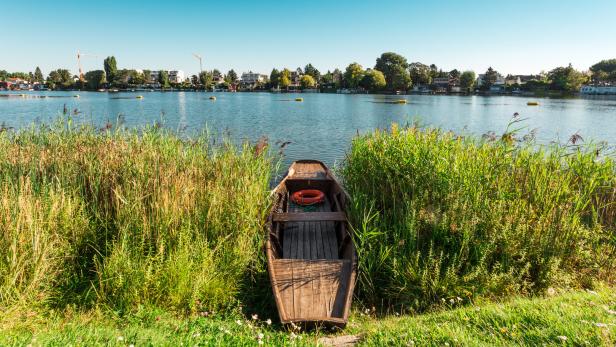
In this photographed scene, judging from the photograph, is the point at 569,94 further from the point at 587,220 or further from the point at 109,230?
the point at 109,230

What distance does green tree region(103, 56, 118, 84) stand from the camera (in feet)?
504

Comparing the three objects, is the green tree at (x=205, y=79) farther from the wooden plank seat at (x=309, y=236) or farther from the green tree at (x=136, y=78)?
the wooden plank seat at (x=309, y=236)

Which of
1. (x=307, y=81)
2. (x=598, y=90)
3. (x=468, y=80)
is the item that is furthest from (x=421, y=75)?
(x=598, y=90)

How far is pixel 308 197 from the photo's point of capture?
371 inches

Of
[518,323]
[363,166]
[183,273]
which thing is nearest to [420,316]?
[518,323]

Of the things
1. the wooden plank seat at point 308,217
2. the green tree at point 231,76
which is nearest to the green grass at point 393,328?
the wooden plank seat at point 308,217

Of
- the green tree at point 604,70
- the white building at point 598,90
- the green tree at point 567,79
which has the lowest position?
the white building at point 598,90

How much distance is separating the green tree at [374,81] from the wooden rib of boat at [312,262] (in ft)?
432

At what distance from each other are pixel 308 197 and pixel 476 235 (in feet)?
15.3

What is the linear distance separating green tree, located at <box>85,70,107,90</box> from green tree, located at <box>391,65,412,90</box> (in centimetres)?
13050

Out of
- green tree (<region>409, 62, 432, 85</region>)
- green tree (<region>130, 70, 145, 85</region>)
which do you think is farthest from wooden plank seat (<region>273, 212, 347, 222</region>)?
green tree (<region>130, 70, 145, 85</region>)

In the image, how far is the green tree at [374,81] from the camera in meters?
133

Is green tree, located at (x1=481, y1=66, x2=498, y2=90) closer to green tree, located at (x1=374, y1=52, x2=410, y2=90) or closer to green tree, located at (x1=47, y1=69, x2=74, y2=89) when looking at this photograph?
green tree, located at (x1=374, y1=52, x2=410, y2=90)

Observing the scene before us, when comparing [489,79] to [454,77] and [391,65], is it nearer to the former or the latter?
[454,77]
